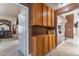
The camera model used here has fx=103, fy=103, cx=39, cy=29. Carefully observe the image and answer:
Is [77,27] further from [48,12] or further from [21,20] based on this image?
[21,20]

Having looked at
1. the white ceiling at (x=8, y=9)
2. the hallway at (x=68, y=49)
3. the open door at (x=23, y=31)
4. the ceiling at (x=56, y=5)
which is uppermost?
the ceiling at (x=56, y=5)

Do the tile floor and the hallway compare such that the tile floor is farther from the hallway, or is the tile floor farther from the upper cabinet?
the hallway

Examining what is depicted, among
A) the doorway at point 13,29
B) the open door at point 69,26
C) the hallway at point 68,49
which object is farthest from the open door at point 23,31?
the open door at point 69,26

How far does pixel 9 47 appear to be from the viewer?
5.90 feet

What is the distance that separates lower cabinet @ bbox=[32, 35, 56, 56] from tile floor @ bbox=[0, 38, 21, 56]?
0.32m

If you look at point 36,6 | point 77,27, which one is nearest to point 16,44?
point 36,6

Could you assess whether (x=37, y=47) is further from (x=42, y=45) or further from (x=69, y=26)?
(x=69, y=26)

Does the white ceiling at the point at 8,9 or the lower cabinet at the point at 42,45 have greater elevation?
the white ceiling at the point at 8,9

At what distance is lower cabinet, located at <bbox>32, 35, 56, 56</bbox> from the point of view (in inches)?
73.4

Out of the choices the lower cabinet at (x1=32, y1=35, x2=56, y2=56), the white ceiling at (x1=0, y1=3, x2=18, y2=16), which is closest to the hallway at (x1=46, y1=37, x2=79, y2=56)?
the lower cabinet at (x1=32, y1=35, x2=56, y2=56)

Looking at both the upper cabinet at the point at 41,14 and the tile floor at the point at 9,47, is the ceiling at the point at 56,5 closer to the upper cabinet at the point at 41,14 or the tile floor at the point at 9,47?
the upper cabinet at the point at 41,14

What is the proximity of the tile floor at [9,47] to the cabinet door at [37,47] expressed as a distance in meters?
0.32

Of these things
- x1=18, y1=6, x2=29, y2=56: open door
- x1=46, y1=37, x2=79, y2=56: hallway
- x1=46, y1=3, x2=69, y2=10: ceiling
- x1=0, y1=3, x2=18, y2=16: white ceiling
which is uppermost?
x1=46, y1=3, x2=69, y2=10: ceiling

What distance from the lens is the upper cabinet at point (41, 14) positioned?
188cm
